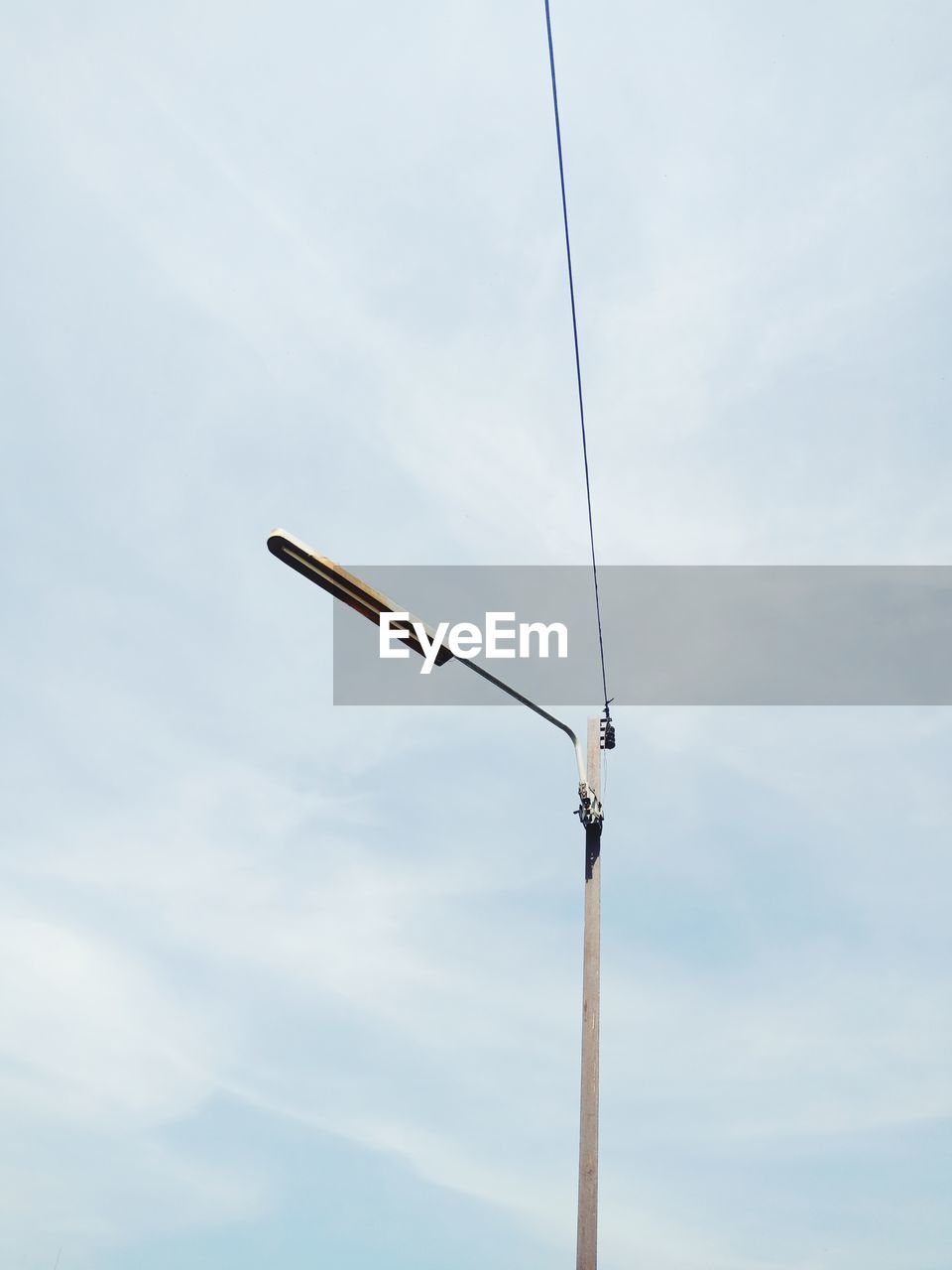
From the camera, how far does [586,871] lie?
31.8ft

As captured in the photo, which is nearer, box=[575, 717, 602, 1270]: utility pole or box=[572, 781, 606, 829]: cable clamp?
box=[575, 717, 602, 1270]: utility pole

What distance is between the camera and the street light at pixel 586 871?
8000 mm

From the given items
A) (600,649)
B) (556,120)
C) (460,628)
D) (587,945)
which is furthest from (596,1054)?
(556,120)

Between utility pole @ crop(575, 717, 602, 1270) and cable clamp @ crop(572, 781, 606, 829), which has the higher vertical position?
cable clamp @ crop(572, 781, 606, 829)

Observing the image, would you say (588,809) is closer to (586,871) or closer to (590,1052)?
(586,871)

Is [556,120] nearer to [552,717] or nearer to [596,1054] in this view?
[552,717]

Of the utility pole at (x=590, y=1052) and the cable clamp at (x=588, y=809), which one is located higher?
the cable clamp at (x=588, y=809)

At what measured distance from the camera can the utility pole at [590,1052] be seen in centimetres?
784

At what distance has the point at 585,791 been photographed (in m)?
10.0

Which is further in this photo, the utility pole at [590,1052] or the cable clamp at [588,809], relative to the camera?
the cable clamp at [588,809]

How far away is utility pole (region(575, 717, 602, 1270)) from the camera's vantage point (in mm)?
7840

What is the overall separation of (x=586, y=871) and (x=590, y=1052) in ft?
5.58

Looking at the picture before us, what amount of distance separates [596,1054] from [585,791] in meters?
2.49

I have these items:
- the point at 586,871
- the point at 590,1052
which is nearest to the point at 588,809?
the point at 586,871
